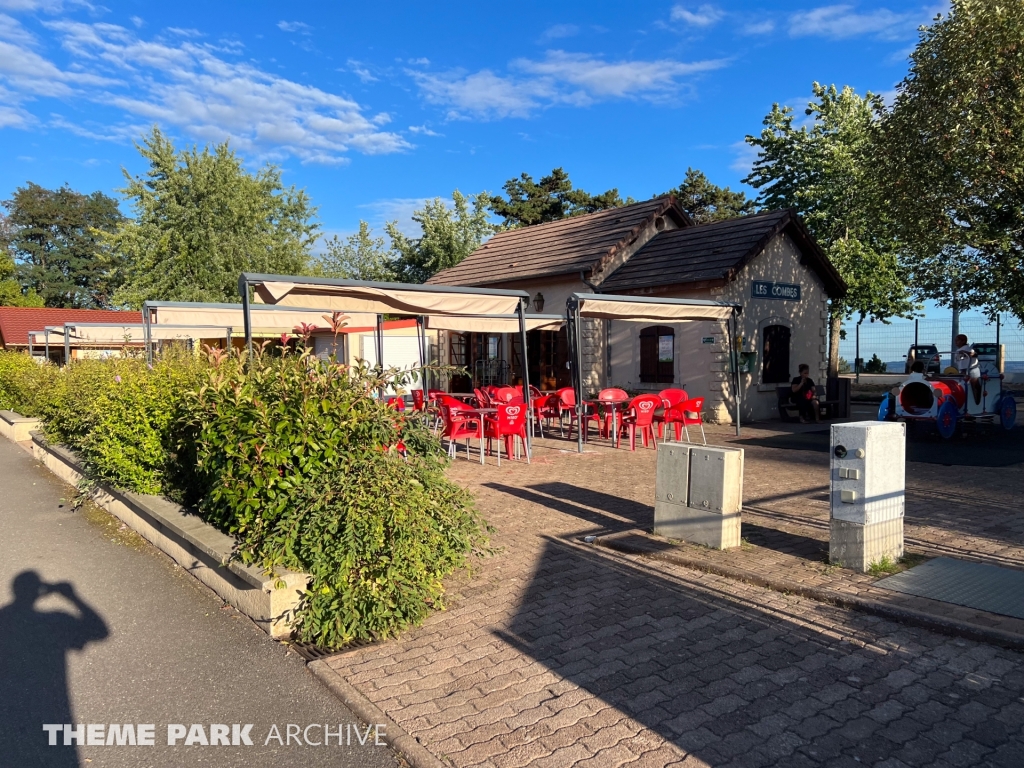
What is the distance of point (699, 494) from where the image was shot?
19.6ft

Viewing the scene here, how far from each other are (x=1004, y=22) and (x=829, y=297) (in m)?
8.65

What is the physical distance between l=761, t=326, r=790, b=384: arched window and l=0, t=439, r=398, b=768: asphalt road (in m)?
14.6

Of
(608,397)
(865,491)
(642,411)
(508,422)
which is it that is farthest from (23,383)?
(865,491)

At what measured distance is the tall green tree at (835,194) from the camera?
75.3 feet

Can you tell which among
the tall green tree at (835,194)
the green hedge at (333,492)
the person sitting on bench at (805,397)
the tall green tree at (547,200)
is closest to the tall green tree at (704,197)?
the tall green tree at (547,200)

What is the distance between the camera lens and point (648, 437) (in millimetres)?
13344

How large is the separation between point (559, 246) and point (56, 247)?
7347cm

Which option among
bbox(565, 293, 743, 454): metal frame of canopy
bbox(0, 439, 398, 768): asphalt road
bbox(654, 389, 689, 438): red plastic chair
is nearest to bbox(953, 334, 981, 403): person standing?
bbox(565, 293, 743, 454): metal frame of canopy

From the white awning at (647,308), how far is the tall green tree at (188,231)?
21.7 metres

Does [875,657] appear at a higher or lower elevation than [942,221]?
lower

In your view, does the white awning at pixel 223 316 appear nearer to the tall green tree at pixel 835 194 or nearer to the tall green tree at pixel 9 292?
the tall green tree at pixel 835 194

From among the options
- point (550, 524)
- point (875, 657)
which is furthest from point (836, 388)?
point (875, 657)

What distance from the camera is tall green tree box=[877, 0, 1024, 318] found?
39.1 feet

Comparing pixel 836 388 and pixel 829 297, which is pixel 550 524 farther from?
pixel 829 297
